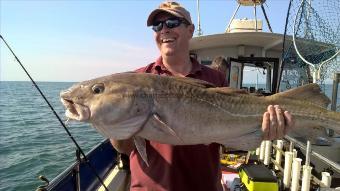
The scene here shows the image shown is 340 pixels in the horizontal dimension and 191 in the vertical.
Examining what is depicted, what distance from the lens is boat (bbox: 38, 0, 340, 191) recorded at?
5.73m

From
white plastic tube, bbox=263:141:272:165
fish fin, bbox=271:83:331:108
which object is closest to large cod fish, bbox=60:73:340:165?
fish fin, bbox=271:83:331:108

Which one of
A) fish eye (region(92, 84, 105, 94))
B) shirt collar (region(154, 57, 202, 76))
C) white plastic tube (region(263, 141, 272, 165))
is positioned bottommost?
white plastic tube (region(263, 141, 272, 165))

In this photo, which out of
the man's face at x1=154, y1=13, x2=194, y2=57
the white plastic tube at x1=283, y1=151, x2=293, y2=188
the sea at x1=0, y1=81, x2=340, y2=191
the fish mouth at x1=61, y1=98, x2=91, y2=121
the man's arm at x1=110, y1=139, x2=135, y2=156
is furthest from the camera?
the sea at x1=0, y1=81, x2=340, y2=191

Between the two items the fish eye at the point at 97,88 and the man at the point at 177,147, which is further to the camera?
the man at the point at 177,147

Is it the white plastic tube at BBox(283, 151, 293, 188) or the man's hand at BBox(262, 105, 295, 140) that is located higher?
the man's hand at BBox(262, 105, 295, 140)

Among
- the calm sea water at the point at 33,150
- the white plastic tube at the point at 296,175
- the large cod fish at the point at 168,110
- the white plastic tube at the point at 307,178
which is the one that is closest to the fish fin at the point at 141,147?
the large cod fish at the point at 168,110

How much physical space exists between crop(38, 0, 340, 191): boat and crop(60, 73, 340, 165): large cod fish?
1.58 meters

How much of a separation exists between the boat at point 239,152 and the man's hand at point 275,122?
231cm

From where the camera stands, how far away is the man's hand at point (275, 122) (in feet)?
10.5

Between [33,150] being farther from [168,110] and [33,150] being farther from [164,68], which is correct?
[168,110]

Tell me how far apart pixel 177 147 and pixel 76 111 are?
35.9 inches

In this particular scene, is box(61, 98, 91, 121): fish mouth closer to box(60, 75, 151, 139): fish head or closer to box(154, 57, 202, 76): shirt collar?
box(60, 75, 151, 139): fish head

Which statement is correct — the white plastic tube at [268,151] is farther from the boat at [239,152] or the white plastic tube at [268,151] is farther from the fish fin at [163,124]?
the fish fin at [163,124]

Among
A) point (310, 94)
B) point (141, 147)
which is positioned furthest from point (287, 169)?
point (141, 147)
